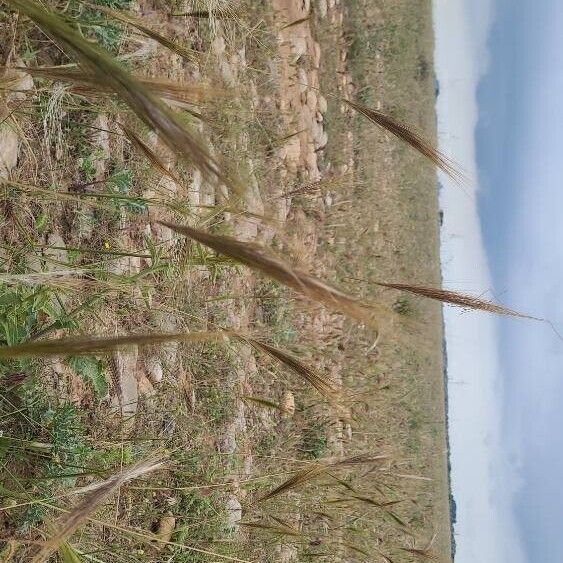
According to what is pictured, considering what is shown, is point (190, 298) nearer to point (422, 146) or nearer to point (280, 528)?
point (280, 528)

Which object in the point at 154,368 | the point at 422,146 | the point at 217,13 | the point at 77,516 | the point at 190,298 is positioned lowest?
the point at 77,516

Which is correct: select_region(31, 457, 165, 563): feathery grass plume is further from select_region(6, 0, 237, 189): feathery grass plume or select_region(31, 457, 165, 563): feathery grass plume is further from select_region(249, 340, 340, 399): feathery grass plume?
select_region(6, 0, 237, 189): feathery grass plume

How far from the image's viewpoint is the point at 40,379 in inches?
83.7

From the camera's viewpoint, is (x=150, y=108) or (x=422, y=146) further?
(x=422, y=146)

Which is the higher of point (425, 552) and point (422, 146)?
point (422, 146)

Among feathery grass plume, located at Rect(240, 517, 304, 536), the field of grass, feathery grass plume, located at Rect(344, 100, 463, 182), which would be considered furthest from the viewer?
feathery grass plume, located at Rect(240, 517, 304, 536)

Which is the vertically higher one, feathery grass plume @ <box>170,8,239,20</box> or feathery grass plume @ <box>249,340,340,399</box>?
feathery grass plume @ <box>170,8,239,20</box>

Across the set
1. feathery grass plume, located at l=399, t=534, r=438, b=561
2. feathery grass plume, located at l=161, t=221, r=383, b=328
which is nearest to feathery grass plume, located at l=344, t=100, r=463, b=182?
feathery grass plume, located at l=161, t=221, r=383, b=328

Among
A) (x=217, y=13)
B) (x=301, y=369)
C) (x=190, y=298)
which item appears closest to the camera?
(x=301, y=369)

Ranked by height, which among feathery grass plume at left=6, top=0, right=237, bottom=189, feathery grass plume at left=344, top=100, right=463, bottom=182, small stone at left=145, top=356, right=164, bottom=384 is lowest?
small stone at left=145, top=356, right=164, bottom=384

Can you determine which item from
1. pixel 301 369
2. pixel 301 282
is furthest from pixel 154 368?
pixel 301 282

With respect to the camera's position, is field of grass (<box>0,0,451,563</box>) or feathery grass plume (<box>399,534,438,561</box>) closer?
field of grass (<box>0,0,451,563</box>)

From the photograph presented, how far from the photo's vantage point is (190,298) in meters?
2.82

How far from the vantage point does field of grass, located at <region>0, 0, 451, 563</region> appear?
1.48m
